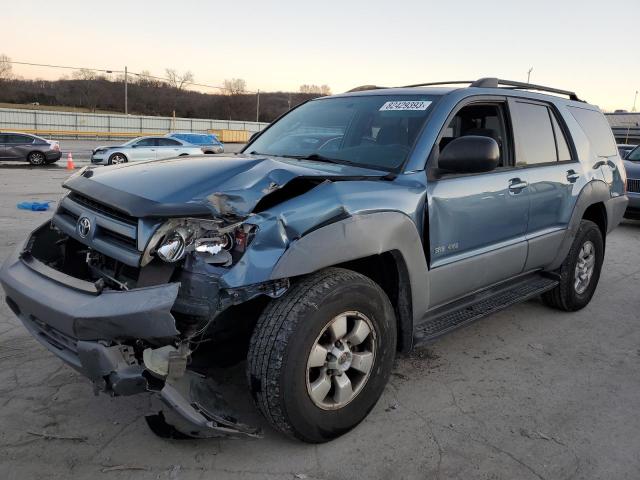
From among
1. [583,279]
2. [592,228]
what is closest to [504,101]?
[592,228]

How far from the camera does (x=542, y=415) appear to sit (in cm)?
318

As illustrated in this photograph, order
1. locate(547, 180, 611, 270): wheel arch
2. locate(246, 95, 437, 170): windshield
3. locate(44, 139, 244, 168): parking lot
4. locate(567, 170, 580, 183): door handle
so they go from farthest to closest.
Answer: locate(44, 139, 244, 168): parking lot → locate(547, 180, 611, 270): wheel arch → locate(567, 170, 580, 183): door handle → locate(246, 95, 437, 170): windshield

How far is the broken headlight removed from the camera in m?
2.39

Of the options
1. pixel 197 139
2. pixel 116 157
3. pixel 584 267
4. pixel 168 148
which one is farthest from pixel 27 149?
pixel 584 267

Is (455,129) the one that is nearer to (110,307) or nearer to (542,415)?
(542,415)

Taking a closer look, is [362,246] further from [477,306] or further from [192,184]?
[477,306]

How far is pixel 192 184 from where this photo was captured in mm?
2602

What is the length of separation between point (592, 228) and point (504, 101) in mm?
1775

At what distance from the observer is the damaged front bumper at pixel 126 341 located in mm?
2242

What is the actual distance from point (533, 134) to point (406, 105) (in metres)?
1.30

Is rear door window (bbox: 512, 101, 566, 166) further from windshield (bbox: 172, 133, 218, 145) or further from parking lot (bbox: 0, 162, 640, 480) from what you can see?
windshield (bbox: 172, 133, 218, 145)

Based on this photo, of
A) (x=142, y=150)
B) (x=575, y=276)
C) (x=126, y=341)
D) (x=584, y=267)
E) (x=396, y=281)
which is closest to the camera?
(x=126, y=341)

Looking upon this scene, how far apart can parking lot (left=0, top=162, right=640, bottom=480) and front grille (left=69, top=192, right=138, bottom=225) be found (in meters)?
1.15

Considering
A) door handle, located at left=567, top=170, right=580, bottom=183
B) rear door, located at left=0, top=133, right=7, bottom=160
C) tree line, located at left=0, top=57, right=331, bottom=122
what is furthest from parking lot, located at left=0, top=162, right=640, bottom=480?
tree line, located at left=0, top=57, right=331, bottom=122
